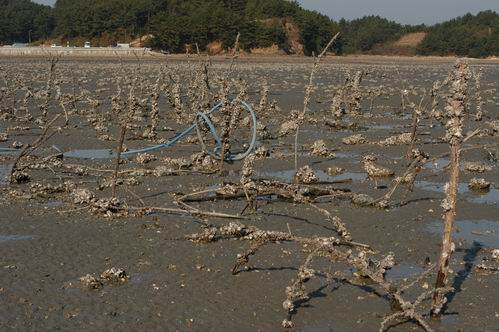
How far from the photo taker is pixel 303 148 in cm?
1407

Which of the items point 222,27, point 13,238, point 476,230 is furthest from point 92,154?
point 222,27

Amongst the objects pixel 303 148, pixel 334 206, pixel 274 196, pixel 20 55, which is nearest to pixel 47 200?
pixel 274 196

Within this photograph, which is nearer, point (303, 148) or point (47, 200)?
point (47, 200)

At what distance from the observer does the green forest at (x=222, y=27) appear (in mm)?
77688

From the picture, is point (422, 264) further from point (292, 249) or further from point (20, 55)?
point (20, 55)

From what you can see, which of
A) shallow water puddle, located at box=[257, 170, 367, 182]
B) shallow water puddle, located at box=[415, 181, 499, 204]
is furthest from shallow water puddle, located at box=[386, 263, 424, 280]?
shallow water puddle, located at box=[257, 170, 367, 182]

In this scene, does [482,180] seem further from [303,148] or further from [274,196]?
[303,148]

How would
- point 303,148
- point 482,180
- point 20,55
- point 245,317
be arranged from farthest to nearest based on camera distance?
point 20,55
point 303,148
point 482,180
point 245,317

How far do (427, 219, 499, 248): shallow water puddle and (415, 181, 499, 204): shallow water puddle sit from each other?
1075mm

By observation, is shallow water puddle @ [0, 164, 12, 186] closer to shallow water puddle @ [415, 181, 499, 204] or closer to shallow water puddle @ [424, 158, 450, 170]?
shallow water puddle @ [415, 181, 499, 204]

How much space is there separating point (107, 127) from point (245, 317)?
40.2 ft

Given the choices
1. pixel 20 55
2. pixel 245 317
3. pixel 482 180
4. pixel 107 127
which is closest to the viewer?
pixel 245 317

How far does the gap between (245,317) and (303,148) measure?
856cm

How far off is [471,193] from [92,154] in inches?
277
